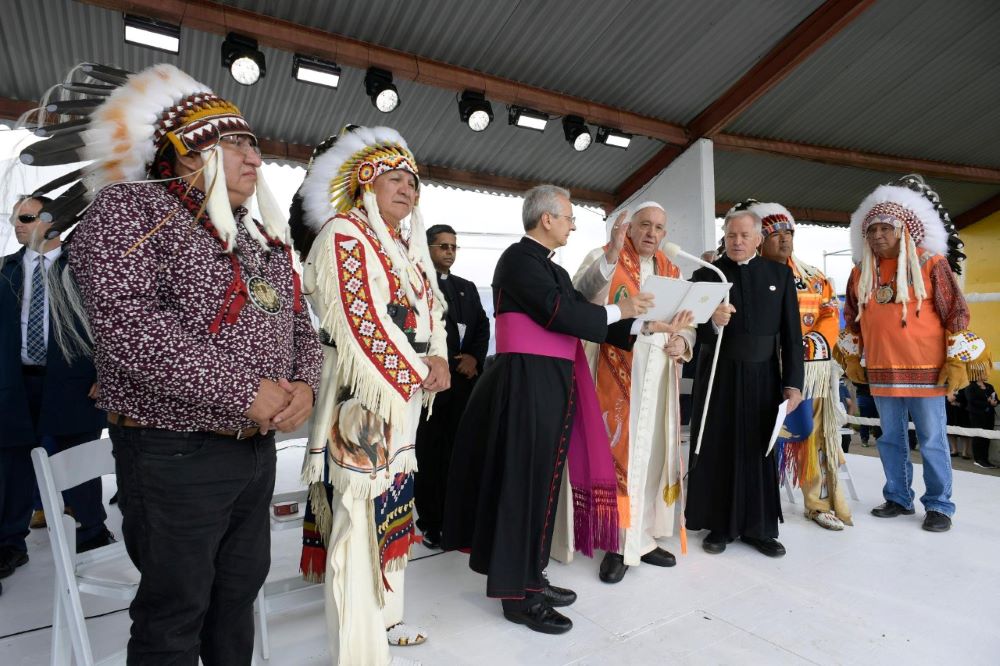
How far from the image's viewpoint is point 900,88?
6.52m

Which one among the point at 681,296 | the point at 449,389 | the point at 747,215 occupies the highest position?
the point at 747,215

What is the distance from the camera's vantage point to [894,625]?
210cm

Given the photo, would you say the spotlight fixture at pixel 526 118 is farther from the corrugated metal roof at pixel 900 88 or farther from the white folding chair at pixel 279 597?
the white folding chair at pixel 279 597

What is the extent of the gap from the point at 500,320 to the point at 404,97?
12.9ft

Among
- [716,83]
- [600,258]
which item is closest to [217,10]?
[600,258]

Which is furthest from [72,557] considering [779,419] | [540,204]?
[779,419]

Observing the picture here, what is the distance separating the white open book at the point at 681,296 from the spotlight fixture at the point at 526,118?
3.62 m

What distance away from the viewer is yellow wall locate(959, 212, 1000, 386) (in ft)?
29.1

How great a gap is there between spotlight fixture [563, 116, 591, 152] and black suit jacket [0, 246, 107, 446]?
4.40m

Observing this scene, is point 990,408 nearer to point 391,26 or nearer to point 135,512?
point 391,26

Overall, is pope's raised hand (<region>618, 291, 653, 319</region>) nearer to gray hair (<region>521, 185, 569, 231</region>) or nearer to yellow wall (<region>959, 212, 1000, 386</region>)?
gray hair (<region>521, 185, 569, 231</region>)

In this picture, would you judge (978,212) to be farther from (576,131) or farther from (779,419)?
(779,419)

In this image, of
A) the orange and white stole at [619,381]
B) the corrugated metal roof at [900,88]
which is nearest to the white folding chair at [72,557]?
the orange and white stole at [619,381]

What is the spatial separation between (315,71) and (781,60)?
13.2 feet
